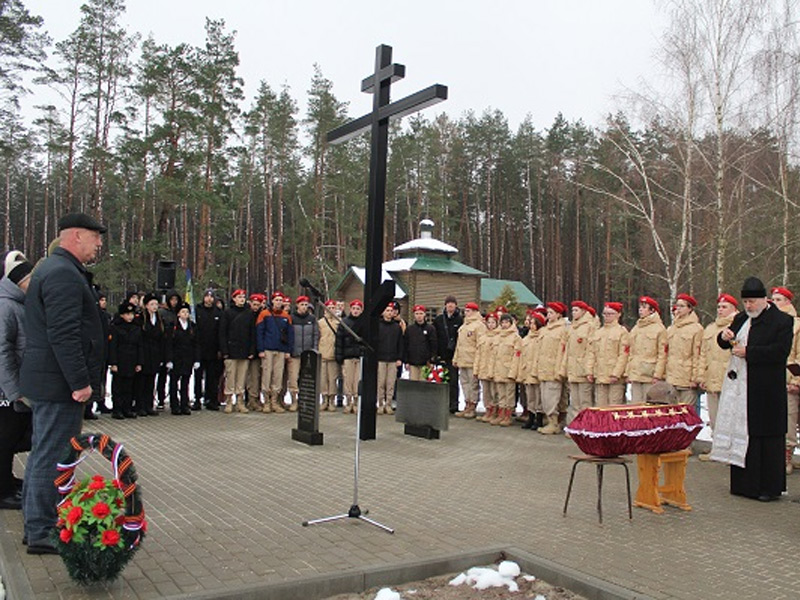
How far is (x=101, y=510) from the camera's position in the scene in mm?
4332

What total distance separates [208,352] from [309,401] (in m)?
4.45

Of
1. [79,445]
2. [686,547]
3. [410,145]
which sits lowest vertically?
[686,547]

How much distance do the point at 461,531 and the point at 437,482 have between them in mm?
2123

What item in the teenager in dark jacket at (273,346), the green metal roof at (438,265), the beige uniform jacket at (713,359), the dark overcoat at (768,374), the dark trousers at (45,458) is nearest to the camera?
the dark trousers at (45,458)

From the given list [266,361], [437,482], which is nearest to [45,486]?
[437,482]

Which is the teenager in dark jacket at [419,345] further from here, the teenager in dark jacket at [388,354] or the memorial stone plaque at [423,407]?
the memorial stone plaque at [423,407]

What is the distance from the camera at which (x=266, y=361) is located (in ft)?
46.2

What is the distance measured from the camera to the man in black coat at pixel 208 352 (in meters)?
14.1

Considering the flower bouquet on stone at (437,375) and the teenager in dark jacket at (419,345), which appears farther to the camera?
the teenager in dark jacket at (419,345)

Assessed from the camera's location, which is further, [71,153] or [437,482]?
[71,153]

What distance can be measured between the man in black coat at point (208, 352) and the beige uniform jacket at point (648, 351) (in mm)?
7868

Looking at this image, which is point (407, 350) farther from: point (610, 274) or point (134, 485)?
point (610, 274)

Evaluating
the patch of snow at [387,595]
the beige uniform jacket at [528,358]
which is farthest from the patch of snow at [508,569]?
the beige uniform jacket at [528,358]

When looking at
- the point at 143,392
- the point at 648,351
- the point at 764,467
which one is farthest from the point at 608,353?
the point at 143,392
